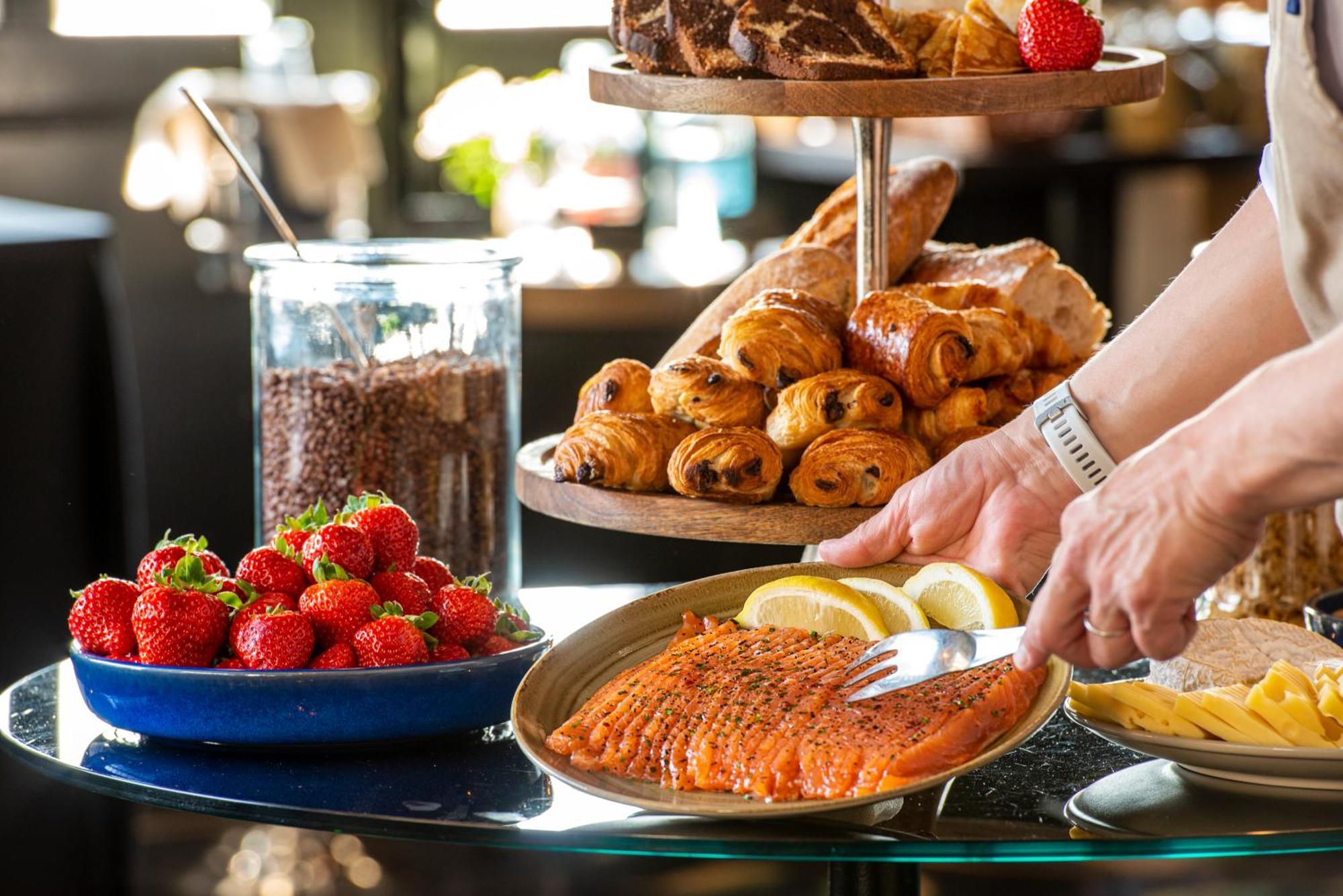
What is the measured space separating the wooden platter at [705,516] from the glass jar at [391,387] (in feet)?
0.91

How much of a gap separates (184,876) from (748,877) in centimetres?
102

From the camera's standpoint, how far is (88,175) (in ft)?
18.4

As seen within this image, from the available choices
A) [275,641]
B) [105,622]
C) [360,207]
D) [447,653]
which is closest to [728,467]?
[447,653]

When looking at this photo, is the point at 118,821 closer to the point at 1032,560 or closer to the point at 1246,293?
the point at 1032,560

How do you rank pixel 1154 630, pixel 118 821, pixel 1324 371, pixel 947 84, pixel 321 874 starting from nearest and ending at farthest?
pixel 1324 371
pixel 1154 630
pixel 947 84
pixel 118 821
pixel 321 874

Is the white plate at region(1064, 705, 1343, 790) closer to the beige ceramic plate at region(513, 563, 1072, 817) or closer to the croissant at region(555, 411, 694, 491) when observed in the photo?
the beige ceramic plate at region(513, 563, 1072, 817)

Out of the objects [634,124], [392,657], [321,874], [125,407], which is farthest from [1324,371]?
[634,124]

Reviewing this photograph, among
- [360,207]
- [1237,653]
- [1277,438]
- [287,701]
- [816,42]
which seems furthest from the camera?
[360,207]

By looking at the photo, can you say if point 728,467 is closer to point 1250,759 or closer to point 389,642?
point 389,642

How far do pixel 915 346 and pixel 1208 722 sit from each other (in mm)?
407

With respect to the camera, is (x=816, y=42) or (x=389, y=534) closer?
(x=389, y=534)

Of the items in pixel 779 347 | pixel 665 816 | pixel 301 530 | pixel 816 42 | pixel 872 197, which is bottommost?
pixel 665 816

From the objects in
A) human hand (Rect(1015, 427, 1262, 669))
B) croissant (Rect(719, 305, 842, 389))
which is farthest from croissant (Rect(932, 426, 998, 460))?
human hand (Rect(1015, 427, 1262, 669))

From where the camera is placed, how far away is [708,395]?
4.76 feet
